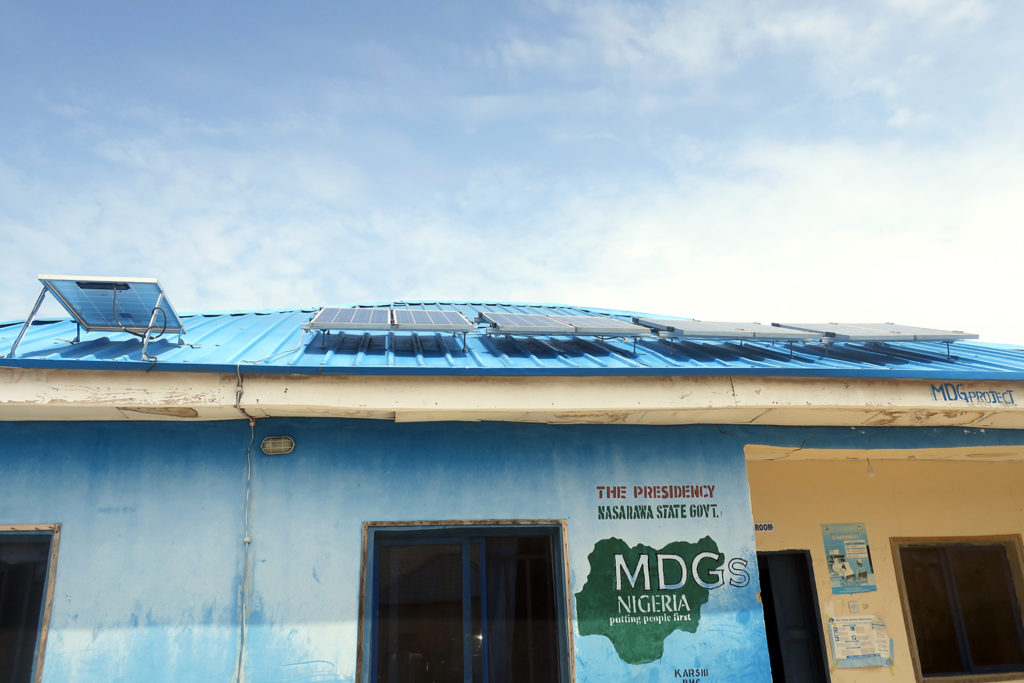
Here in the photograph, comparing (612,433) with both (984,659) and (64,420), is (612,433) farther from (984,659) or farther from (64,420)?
(984,659)

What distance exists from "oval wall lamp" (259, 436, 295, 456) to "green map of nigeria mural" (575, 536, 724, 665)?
2.85m

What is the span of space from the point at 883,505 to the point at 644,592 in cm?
474

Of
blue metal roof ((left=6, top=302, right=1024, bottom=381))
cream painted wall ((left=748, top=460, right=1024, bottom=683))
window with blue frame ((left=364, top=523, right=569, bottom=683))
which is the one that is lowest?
window with blue frame ((left=364, top=523, right=569, bottom=683))

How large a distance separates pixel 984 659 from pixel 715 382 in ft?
21.0

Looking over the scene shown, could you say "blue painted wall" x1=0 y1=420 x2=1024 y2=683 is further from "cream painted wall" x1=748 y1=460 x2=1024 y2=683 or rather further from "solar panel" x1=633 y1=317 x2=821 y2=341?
"cream painted wall" x1=748 y1=460 x2=1024 y2=683

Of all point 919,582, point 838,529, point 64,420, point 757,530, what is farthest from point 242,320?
point 919,582

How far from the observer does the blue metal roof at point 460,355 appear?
5508 mm

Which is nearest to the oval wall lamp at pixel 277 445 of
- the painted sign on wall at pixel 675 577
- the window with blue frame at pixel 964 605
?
the painted sign on wall at pixel 675 577

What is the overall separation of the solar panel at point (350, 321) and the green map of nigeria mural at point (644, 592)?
9.33ft

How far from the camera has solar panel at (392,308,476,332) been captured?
6312 mm

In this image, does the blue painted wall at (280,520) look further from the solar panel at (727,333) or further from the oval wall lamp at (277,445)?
the solar panel at (727,333)

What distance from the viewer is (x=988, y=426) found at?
7.57 m

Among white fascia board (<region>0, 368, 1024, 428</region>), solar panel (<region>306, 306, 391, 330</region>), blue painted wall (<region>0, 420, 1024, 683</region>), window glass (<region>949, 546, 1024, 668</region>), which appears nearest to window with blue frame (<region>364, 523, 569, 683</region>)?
blue painted wall (<region>0, 420, 1024, 683</region>)

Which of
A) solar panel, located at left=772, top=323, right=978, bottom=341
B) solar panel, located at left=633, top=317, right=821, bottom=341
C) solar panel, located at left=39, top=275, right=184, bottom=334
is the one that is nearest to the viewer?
solar panel, located at left=39, top=275, right=184, bottom=334
